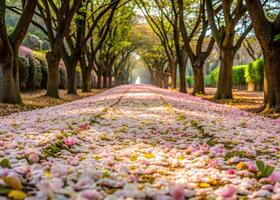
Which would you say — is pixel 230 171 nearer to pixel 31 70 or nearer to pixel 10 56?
pixel 10 56

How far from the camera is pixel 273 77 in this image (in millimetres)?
8859

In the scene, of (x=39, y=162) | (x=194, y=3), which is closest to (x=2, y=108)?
(x=39, y=162)

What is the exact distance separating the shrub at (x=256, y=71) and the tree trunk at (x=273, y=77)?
18238 millimetres

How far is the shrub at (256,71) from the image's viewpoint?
87.7 feet

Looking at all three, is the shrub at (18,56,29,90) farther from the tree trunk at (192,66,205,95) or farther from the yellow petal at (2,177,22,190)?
the yellow petal at (2,177,22,190)

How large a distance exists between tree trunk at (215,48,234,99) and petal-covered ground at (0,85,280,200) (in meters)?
9.06

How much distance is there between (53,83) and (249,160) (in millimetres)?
12742

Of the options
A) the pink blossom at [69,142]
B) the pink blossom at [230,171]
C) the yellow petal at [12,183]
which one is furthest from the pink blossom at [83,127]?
the yellow petal at [12,183]

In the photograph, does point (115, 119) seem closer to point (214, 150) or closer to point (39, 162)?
point (214, 150)

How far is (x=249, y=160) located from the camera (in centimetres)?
367

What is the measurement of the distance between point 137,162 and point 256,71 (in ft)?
84.0

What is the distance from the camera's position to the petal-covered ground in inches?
96.8

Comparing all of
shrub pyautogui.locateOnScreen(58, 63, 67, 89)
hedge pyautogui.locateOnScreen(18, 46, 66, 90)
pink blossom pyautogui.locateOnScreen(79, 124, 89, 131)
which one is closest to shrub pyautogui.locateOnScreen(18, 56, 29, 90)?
hedge pyautogui.locateOnScreen(18, 46, 66, 90)

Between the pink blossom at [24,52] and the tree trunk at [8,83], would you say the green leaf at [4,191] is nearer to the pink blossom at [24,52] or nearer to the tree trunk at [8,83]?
the tree trunk at [8,83]
